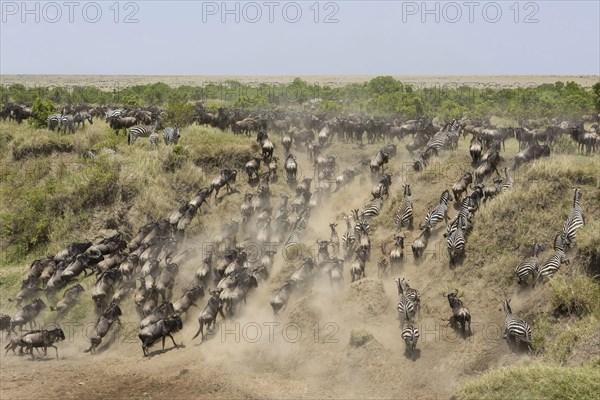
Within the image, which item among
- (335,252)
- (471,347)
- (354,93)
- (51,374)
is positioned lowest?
(51,374)

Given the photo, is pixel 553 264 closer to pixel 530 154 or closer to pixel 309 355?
pixel 530 154

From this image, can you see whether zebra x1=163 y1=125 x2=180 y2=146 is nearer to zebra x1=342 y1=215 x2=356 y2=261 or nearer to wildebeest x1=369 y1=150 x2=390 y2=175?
wildebeest x1=369 y1=150 x2=390 y2=175

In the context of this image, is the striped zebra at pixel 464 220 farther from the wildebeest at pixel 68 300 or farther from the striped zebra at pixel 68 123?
the striped zebra at pixel 68 123

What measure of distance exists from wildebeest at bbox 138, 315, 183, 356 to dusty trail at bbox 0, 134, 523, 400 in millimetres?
450

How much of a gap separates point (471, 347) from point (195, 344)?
927 cm

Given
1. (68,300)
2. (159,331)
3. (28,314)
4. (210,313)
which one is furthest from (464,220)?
(28,314)

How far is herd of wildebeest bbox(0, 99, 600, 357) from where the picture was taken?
19234 mm

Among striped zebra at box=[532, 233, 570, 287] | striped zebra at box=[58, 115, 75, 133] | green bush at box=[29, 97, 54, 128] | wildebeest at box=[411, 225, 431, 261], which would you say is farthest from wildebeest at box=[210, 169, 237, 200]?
striped zebra at box=[532, 233, 570, 287]

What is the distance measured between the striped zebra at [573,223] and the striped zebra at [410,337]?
5.59 m

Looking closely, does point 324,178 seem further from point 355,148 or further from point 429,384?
point 429,384

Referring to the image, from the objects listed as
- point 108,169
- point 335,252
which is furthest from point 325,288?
point 108,169

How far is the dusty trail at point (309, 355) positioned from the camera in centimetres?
1595

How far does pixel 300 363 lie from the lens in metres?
17.5

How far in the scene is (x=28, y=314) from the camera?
2116cm
